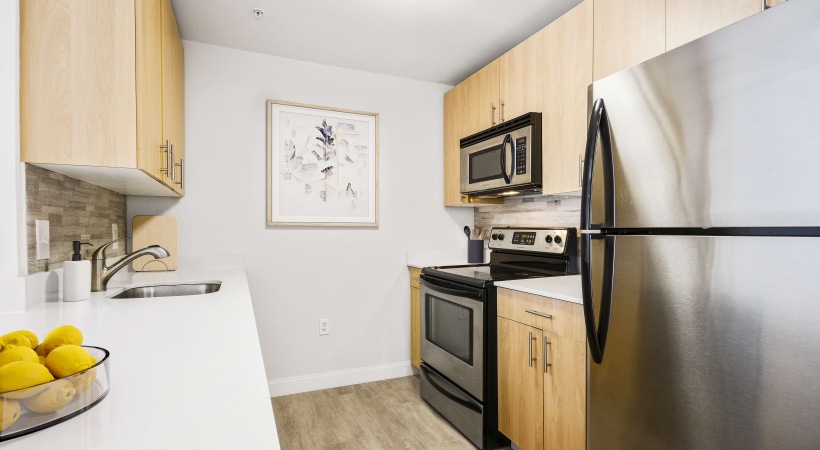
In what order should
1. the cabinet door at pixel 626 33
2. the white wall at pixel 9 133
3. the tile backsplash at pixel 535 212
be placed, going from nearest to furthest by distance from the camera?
the white wall at pixel 9 133 → the cabinet door at pixel 626 33 → the tile backsplash at pixel 535 212

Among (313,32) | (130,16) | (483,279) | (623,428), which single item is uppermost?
(313,32)

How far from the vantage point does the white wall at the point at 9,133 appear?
1163 millimetres

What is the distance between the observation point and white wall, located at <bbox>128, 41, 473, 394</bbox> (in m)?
2.55

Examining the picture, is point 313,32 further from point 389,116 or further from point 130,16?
point 130,16

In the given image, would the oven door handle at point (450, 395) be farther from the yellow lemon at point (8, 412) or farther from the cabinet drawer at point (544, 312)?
the yellow lemon at point (8, 412)

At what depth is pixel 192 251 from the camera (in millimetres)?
2512

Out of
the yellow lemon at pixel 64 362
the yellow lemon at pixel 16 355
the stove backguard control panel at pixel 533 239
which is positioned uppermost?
Answer: the stove backguard control panel at pixel 533 239

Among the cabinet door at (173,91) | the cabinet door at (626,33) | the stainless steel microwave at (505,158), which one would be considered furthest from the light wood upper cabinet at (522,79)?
the cabinet door at (173,91)

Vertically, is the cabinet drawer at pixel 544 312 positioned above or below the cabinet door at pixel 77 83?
below

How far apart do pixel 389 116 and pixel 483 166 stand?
93cm

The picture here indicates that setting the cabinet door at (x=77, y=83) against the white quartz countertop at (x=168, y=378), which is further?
the cabinet door at (x=77, y=83)

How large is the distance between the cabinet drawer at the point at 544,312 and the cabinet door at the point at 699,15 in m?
1.08


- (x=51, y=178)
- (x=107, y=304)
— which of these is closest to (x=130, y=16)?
(x=51, y=178)

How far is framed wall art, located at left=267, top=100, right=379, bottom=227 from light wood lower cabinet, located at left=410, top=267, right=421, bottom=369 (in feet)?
1.71
